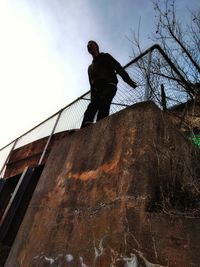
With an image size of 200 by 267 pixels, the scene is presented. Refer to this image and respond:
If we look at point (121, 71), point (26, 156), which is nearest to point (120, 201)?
point (121, 71)

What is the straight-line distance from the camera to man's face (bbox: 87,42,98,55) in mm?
5273

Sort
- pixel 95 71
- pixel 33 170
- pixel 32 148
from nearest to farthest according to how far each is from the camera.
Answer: pixel 95 71
pixel 33 170
pixel 32 148

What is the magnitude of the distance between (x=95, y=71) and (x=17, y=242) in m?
2.90

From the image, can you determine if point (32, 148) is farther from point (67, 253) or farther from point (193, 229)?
point (193, 229)

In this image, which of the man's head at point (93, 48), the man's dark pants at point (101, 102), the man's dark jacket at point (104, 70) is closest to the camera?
the man's dark pants at point (101, 102)

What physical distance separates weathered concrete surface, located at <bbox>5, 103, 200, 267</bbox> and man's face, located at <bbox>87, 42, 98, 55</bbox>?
182 cm

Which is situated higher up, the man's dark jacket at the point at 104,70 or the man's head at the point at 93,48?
the man's head at the point at 93,48

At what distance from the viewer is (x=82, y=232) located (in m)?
2.90

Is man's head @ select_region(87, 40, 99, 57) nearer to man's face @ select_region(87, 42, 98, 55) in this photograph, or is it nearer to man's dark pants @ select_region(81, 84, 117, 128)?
man's face @ select_region(87, 42, 98, 55)

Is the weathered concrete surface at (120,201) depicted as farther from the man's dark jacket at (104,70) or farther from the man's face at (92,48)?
the man's face at (92,48)

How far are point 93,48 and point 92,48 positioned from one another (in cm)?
2

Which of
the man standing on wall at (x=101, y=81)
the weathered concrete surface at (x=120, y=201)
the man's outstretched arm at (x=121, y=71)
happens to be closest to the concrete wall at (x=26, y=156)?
the man standing on wall at (x=101, y=81)

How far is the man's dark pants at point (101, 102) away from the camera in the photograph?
15.3 ft

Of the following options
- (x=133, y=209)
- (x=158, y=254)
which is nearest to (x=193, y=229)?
(x=158, y=254)
